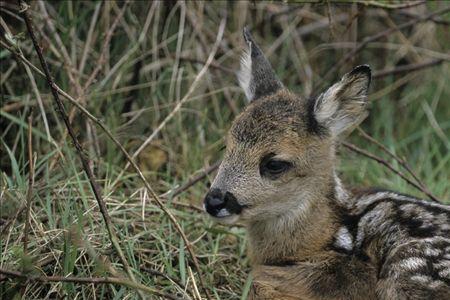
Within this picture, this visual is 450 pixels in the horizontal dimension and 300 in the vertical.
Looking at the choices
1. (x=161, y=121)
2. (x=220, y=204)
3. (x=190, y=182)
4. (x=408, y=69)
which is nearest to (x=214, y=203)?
(x=220, y=204)

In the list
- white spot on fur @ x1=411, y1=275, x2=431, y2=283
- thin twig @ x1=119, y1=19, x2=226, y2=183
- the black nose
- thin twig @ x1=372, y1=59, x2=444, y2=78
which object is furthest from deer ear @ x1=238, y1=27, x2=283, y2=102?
thin twig @ x1=372, y1=59, x2=444, y2=78

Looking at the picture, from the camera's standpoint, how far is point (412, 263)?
15.8 ft

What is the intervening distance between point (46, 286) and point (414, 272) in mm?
2055

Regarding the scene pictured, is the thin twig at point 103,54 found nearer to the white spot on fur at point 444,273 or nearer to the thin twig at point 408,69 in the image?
the thin twig at point 408,69

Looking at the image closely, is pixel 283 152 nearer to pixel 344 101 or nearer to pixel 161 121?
pixel 344 101

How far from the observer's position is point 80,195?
224 inches

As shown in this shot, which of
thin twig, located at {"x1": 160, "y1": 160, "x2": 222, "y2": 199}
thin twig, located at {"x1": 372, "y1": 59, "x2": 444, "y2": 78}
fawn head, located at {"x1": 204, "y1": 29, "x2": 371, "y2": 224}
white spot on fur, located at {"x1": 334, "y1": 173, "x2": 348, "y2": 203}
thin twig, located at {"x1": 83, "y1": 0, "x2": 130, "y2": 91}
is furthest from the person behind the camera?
thin twig, located at {"x1": 372, "y1": 59, "x2": 444, "y2": 78}

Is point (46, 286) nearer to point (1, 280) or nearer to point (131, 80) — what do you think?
point (1, 280)

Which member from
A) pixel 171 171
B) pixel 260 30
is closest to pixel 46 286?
pixel 171 171

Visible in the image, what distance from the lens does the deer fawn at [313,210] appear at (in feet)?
16.6

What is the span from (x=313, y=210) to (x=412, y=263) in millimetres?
915

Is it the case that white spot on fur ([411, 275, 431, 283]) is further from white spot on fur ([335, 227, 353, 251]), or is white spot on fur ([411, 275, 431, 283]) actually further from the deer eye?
the deer eye

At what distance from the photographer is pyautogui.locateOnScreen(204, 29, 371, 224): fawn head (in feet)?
17.1

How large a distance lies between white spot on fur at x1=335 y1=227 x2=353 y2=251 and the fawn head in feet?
0.82
